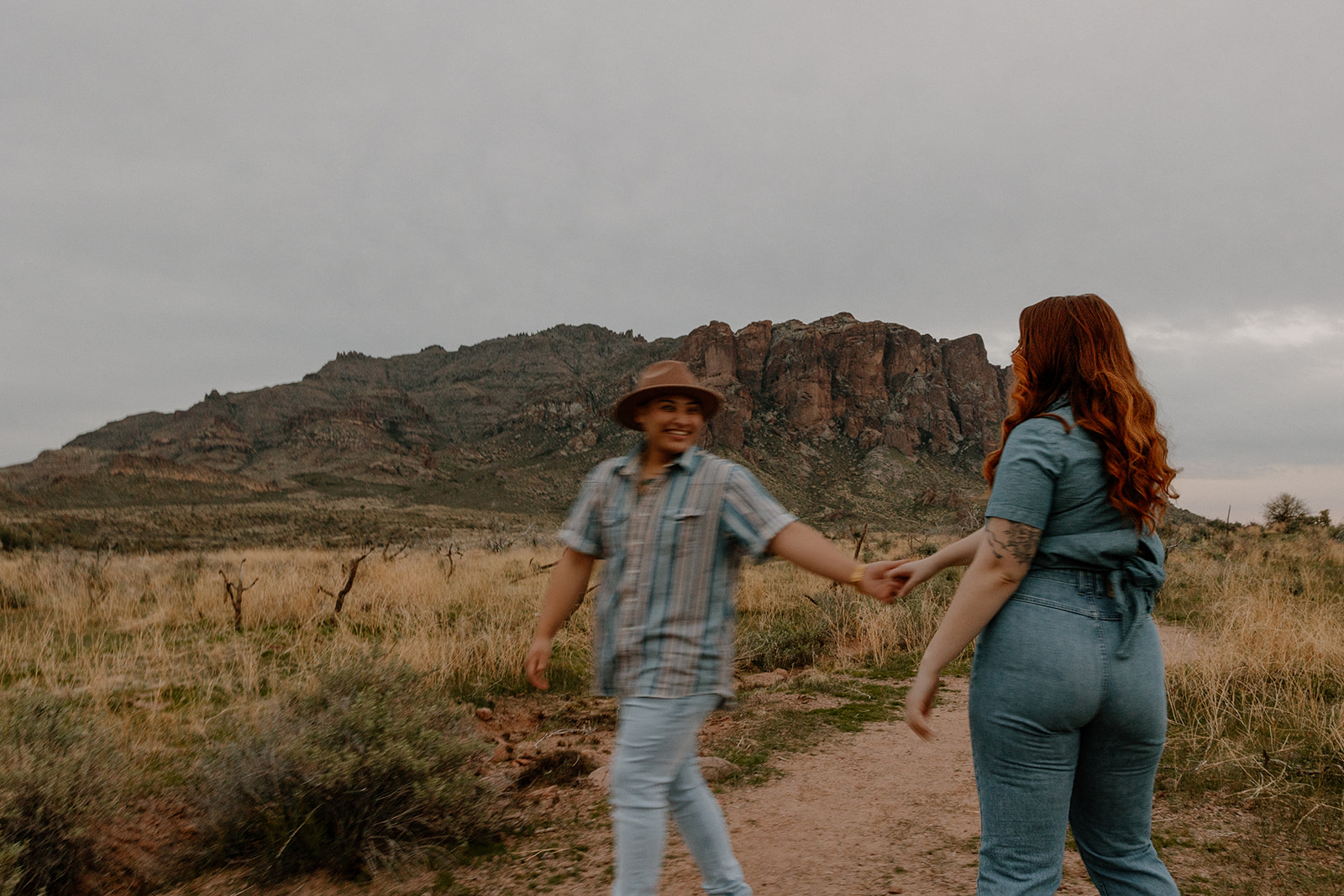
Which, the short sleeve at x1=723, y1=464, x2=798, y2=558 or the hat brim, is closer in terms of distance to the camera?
the short sleeve at x1=723, y1=464, x2=798, y2=558

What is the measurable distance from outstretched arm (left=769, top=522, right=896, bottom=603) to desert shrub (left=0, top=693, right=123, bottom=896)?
291 centimetres

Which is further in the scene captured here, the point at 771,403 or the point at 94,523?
the point at 771,403

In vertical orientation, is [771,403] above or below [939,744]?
above

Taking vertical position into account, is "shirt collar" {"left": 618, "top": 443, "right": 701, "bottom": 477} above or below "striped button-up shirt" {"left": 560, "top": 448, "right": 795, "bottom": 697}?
above

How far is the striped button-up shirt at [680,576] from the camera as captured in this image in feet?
7.50

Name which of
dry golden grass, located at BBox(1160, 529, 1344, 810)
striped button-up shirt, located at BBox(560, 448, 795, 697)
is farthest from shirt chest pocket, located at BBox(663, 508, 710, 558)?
dry golden grass, located at BBox(1160, 529, 1344, 810)

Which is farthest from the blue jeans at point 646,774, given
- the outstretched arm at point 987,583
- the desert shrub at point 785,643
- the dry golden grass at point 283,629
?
the desert shrub at point 785,643

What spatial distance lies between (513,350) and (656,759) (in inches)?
6694

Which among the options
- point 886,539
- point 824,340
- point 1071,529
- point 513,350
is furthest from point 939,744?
point 513,350

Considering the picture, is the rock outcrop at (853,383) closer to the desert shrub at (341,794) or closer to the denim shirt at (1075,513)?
the desert shrub at (341,794)

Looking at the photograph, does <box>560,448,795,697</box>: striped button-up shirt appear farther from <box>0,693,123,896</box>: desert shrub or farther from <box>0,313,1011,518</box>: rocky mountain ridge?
<box>0,313,1011,518</box>: rocky mountain ridge

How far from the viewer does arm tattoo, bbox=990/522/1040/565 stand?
5.95ft

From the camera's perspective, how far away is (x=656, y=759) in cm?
224

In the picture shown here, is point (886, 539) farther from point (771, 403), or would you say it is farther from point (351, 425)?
point (351, 425)
